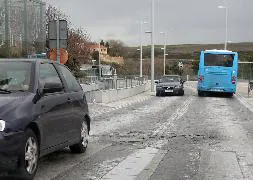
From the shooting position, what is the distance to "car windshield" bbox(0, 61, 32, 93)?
22.3ft

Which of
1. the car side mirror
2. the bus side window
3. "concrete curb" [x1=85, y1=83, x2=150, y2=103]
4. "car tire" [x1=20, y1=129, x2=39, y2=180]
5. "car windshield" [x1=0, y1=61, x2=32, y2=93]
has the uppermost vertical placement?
the bus side window

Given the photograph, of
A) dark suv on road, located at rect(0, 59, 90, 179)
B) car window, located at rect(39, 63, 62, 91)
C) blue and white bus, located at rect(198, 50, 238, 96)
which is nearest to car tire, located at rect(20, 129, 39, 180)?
dark suv on road, located at rect(0, 59, 90, 179)

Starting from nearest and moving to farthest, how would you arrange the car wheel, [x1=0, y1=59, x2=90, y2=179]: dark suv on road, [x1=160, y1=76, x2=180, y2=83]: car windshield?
[x1=0, y1=59, x2=90, y2=179]: dark suv on road
the car wheel
[x1=160, y1=76, x2=180, y2=83]: car windshield

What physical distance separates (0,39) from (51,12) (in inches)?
1174

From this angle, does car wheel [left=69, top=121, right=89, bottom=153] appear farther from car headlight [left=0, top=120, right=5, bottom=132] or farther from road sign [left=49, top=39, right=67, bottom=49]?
road sign [left=49, top=39, right=67, bottom=49]

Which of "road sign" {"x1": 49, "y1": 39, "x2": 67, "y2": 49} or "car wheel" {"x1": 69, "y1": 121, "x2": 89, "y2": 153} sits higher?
"road sign" {"x1": 49, "y1": 39, "x2": 67, "y2": 49}

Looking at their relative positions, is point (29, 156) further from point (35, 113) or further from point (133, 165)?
point (133, 165)

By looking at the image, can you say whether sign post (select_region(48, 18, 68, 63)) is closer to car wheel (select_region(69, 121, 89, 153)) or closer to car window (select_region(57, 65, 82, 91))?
car wheel (select_region(69, 121, 89, 153))

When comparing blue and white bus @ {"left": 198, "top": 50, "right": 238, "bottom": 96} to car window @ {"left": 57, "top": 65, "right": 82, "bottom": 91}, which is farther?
blue and white bus @ {"left": 198, "top": 50, "right": 238, "bottom": 96}

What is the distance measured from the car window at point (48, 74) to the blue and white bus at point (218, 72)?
1028 inches

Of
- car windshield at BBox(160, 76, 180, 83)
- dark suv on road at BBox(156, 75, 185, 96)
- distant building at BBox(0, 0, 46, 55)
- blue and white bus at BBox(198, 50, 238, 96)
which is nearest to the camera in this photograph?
distant building at BBox(0, 0, 46, 55)

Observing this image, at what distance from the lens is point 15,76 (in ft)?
23.1

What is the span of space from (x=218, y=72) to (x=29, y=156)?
27763 mm

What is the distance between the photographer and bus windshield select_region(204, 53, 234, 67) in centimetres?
3312
